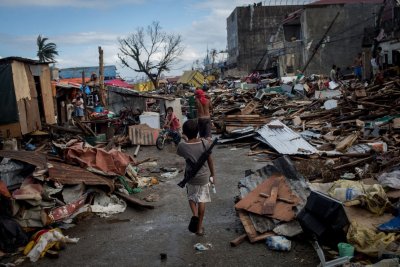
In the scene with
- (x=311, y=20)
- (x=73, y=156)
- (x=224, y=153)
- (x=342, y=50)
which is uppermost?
(x=311, y=20)

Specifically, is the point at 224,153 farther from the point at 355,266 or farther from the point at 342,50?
the point at 342,50

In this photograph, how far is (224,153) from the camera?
489 inches

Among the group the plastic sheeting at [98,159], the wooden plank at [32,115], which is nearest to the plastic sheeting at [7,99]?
the wooden plank at [32,115]

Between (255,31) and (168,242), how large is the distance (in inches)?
1996

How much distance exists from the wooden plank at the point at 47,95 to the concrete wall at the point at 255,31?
128 feet

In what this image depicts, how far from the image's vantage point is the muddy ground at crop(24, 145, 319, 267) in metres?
4.97

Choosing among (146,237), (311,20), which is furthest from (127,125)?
(311,20)

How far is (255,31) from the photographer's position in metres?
53.1

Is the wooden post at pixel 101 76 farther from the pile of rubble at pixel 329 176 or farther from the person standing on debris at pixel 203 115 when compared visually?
the person standing on debris at pixel 203 115

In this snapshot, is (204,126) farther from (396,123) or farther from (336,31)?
(336,31)

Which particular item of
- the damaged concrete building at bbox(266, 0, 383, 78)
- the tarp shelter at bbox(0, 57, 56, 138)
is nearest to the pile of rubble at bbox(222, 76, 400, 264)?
the tarp shelter at bbox(0, 57, 56, 138)

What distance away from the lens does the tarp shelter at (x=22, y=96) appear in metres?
13.8

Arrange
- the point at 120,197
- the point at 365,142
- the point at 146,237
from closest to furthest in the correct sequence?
the point at 146,237 < the point at 120,197 < the point at 365,142

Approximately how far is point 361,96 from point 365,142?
17.8ft
